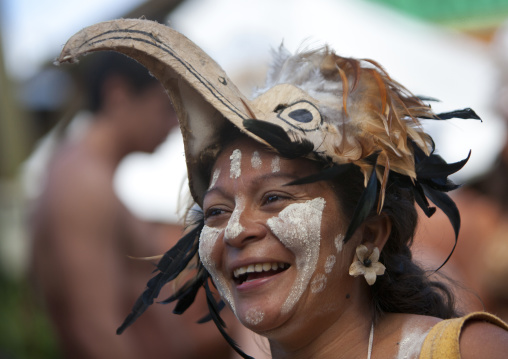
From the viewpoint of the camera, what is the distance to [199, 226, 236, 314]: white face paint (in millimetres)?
2650

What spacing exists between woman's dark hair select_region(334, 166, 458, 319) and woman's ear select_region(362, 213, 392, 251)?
0.02 meters

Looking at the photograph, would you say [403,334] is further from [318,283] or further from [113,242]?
[113,242]

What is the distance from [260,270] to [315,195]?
0.96ft

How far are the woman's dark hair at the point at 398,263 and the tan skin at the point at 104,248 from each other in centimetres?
228

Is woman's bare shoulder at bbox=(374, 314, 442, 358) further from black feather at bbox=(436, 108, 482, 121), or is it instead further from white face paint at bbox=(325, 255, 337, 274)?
black feather at bbox=(436, 108, 482, 121)

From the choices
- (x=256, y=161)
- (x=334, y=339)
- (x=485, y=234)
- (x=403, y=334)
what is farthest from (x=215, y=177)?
(x=485, y=234)

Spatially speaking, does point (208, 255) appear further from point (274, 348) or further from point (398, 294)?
point (398, 294)

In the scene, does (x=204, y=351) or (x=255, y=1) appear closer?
(x=204, y=351)

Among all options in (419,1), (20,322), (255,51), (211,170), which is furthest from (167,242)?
(419,1)

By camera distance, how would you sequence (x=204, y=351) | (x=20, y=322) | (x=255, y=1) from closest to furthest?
(x=204, y=351) < (x=20, y=322) < (x=255, y=1)

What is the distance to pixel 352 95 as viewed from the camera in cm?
273

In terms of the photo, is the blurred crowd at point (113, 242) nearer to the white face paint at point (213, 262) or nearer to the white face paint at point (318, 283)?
the white face paint at point (213, 262)

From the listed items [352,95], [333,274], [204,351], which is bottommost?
[204,351]

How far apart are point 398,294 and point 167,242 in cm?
327
